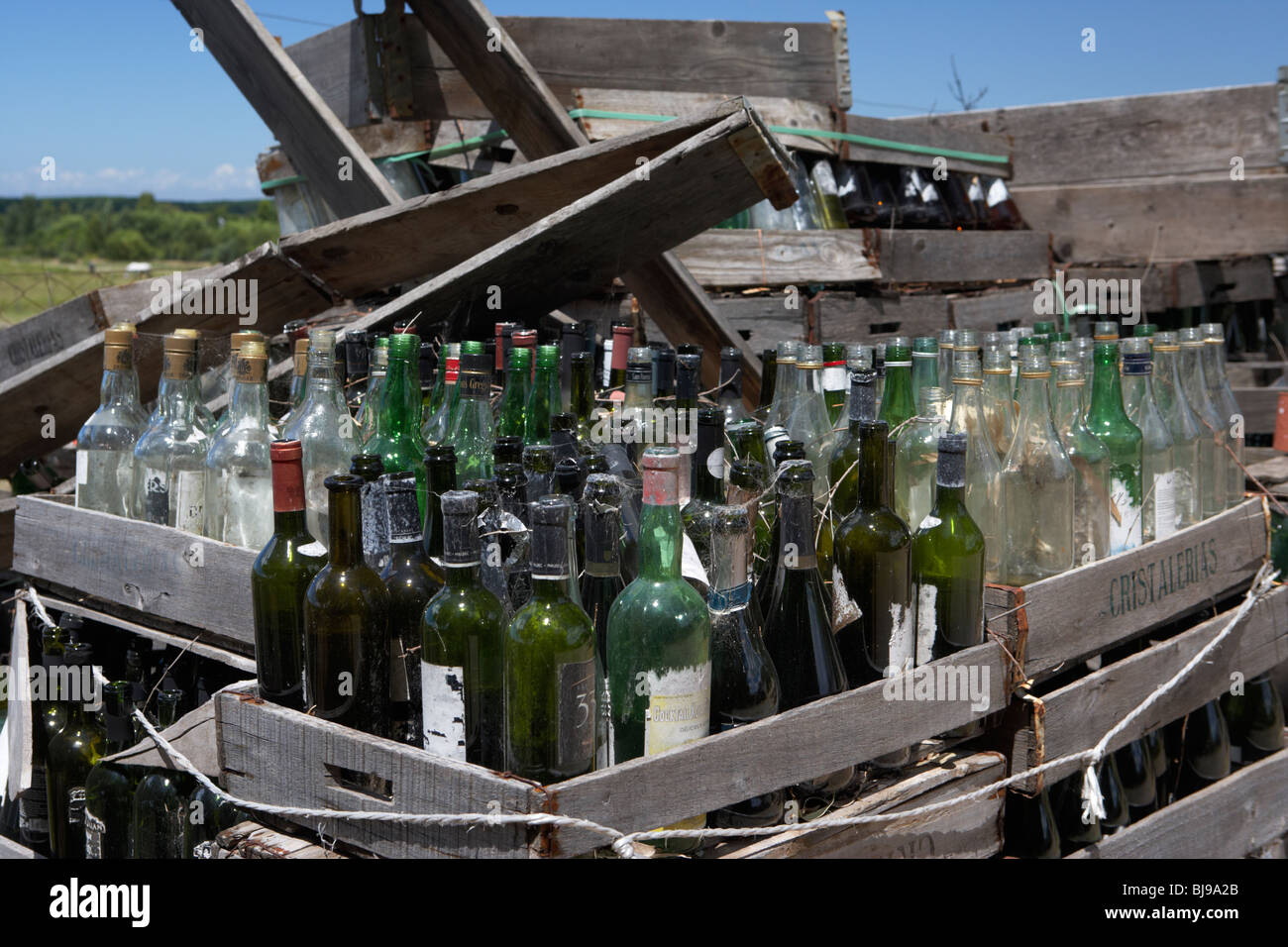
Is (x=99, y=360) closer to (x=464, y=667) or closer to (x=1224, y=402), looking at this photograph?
(x=464, y=667)

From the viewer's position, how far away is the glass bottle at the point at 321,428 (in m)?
2.11

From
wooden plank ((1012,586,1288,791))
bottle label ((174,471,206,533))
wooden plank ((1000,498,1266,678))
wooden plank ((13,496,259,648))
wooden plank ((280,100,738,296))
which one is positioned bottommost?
wooden plank ((1012,586,1288,791))

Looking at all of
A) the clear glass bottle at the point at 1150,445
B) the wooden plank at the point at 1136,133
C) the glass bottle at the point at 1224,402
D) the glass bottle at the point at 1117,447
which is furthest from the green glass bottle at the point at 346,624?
the wooden plank at the point at 1136,133

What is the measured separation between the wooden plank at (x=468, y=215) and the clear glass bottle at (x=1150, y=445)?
108 centimetres

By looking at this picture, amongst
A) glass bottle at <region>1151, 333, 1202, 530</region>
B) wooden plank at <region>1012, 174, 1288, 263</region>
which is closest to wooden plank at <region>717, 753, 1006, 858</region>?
glass bottle at <region>1151, 333, 1202, 530</region>

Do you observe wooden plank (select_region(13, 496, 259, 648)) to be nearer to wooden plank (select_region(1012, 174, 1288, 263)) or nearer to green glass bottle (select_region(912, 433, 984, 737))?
green glass bottle (select_region(912, 433, 984, 737))

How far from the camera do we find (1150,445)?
2.60m

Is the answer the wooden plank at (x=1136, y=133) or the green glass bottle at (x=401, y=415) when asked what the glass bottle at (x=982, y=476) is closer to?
the green glass bottle at (x=401, y=415)

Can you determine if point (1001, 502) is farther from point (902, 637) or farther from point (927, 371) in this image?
point (902, 637)

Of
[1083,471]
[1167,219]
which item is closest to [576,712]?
[1083,471]

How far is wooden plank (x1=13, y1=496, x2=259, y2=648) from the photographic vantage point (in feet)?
6.79

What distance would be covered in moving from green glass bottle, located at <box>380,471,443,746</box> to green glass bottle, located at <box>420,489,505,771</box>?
12 centimetres

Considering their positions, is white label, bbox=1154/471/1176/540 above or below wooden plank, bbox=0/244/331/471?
below
